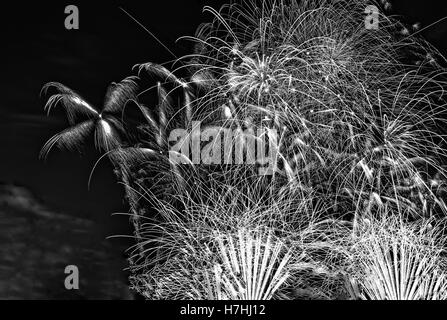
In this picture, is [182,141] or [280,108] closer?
[280,108]

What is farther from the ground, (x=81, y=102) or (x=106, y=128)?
(x=81, y=102)

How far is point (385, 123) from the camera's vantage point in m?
31.8

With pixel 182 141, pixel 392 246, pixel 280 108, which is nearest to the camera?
pixel 392 246

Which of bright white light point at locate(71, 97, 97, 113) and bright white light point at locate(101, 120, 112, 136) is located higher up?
bright white light point at locate(71, 97, 97, 113)

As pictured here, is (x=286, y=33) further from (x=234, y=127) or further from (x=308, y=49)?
(x=234, y=127)

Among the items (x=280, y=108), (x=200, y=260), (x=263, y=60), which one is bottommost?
(x=200, y=260)

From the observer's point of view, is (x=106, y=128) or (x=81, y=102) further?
(x=81, y=102)

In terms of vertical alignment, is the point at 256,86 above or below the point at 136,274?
above

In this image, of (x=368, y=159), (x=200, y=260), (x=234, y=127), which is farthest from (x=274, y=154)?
(x=200, y=260)

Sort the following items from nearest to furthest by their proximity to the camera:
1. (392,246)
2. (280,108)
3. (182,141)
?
(392,246) → (280,108) → (182,141)

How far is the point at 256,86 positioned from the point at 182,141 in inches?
309

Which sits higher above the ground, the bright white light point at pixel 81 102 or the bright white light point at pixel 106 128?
the bright white light point at pixel 81 102

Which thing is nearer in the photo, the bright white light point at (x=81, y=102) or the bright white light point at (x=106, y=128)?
the bright white light point at (x=106, y=128)

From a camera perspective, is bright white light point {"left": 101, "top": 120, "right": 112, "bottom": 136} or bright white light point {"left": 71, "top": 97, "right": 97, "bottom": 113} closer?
bright white light point {"left": 101, "top": 120, "right": 112, "bottom": 136}
